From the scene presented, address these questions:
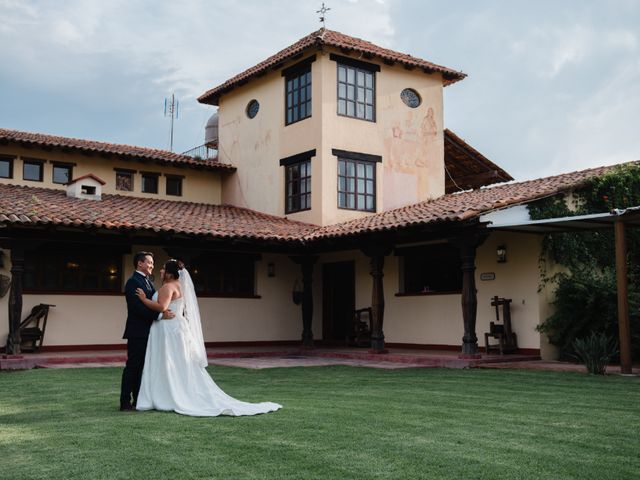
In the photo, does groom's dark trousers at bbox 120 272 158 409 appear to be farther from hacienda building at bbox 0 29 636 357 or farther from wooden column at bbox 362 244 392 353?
wooden column at bbox 362 244 392 353

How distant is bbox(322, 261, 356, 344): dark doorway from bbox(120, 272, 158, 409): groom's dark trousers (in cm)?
1192

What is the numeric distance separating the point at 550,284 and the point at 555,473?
33.9ft

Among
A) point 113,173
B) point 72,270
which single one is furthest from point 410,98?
point 72,270

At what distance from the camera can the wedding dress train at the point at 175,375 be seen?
24.5ft

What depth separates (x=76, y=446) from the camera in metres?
5.62

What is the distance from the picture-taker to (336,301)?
1962cm

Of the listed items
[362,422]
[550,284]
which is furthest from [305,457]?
[550,284]

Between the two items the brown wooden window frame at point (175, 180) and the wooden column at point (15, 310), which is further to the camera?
the brown wooden window frame at point (175, 180)

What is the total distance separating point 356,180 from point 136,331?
12.0 metres

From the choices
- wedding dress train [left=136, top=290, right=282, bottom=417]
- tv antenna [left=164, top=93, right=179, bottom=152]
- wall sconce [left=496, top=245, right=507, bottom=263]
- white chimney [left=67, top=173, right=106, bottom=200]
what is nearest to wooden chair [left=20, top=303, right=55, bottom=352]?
white chimney [left=67, top=173, right=106, bottom=200]

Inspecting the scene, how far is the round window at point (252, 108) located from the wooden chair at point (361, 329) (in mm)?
6570

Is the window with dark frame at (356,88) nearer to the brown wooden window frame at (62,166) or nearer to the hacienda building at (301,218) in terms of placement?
the hacienda building at (301,218)

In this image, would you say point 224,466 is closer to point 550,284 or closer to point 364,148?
point 550,284

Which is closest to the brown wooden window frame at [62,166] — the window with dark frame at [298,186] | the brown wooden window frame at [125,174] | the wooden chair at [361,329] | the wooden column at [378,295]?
the brown wooden window frame at [125,174]
